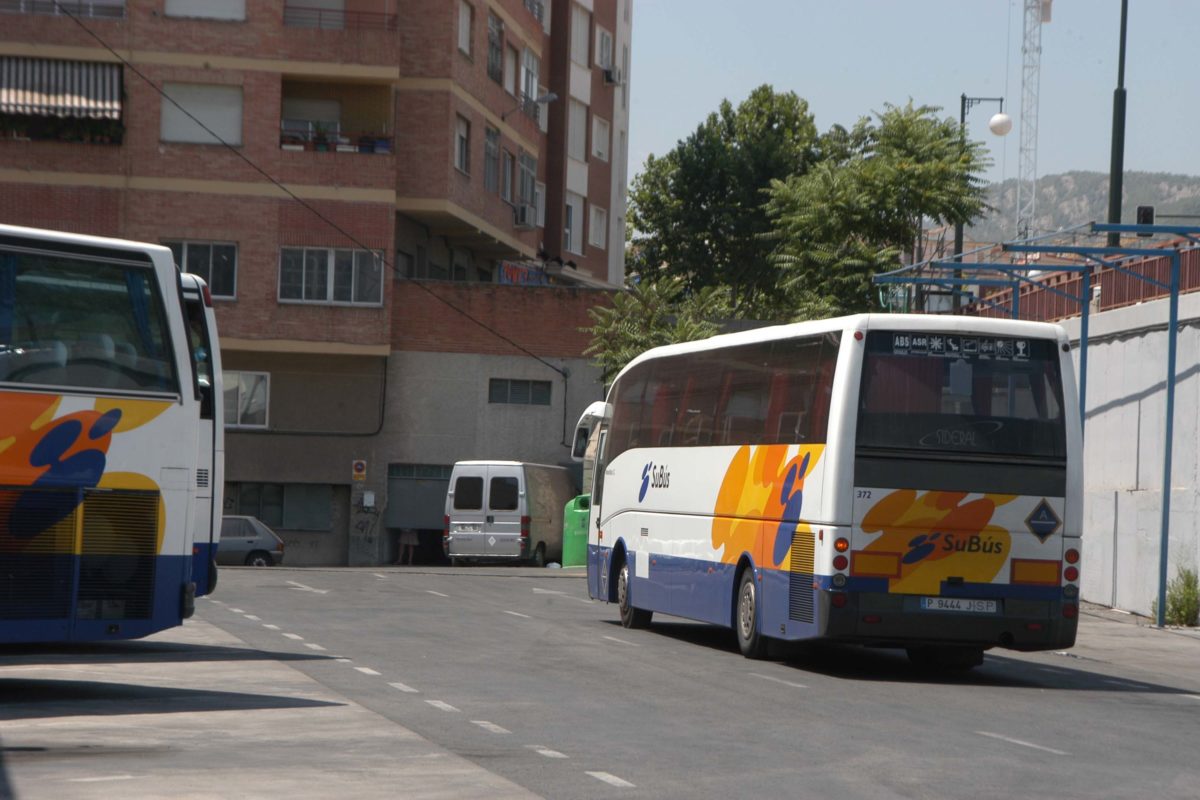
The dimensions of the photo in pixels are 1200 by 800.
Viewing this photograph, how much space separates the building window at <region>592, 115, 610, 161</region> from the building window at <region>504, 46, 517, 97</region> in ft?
29.9

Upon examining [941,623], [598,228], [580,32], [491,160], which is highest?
[580,32]

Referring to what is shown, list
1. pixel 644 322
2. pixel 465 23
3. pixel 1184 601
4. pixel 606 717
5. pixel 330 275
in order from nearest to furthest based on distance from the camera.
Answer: pixel 606 717
pixel 1184 601
pixel 330 275
pixel 644 322
pixel 465 23

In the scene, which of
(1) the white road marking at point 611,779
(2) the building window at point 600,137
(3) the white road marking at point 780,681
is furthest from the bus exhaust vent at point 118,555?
(2) the building window at point 600,137

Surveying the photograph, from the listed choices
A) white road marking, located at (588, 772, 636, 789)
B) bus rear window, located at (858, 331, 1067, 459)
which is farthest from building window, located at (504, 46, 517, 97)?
white road marking, located at (588, 772, 636, 789)

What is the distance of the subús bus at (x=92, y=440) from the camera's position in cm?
1293

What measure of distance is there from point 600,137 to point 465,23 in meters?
15.1

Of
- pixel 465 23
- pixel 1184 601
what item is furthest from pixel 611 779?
pixel 465 23

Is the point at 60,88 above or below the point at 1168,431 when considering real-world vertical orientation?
above

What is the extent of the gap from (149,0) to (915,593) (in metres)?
33.8

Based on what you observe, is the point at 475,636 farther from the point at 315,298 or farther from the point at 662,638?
the point at 315,298

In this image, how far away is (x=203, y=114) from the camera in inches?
1822

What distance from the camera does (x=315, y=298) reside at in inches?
1863

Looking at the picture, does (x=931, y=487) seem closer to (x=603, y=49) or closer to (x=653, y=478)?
(x=653, y=478)

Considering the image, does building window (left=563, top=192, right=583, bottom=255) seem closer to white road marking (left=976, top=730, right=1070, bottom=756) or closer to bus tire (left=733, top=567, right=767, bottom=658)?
bus tire (left=733, top=567, right=767, bottom=658)
